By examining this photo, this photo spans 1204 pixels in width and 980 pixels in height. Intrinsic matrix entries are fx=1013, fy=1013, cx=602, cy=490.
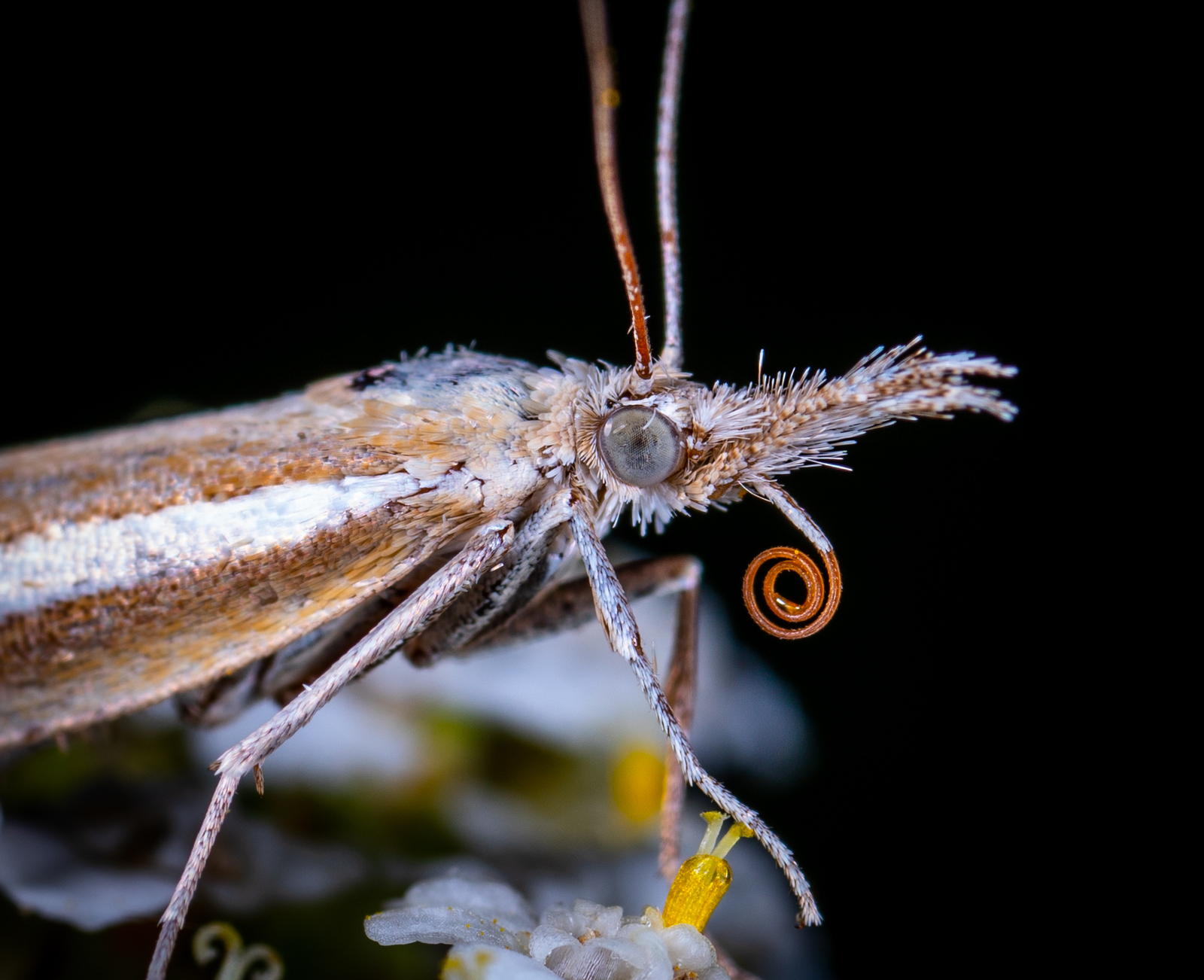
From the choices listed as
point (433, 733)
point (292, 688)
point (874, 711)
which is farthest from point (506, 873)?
point (874, 711)

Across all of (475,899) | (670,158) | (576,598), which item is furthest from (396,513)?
(670,158)

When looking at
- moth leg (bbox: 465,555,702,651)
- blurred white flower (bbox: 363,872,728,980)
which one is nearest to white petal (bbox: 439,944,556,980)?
blurred white flower (bbox: 363,872,728,980)

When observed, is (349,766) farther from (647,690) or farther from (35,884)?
(647,690)

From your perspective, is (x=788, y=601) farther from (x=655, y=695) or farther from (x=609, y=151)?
(x=609, y=151)

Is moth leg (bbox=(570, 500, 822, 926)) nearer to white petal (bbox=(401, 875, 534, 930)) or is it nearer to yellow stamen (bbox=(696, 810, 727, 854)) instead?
yellow stamen (bbox=(696, 810, 727, 854))

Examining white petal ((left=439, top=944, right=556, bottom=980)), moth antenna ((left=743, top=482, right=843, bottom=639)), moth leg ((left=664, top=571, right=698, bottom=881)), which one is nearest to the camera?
white petal ((left=439, top=944, right=556, bottom=980))

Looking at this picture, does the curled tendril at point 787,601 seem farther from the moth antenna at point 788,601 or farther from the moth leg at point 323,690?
the moth leg at point 323,690

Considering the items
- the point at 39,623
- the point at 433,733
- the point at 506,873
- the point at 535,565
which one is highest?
the point at 535,565
